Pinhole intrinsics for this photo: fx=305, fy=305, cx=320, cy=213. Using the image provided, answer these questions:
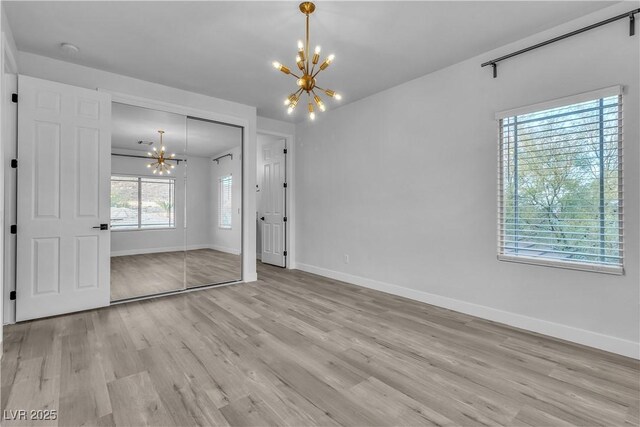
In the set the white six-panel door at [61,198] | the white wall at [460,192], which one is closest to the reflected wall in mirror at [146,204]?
the white six-panel door at [61,198]

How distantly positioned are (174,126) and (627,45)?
4.87 m

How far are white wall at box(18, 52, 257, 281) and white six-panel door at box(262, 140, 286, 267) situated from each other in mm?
1114

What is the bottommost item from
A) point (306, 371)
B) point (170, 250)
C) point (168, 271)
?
point (306, 371)

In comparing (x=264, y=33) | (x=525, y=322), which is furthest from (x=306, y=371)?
(x=264, y=33)

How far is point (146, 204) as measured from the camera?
4.19m

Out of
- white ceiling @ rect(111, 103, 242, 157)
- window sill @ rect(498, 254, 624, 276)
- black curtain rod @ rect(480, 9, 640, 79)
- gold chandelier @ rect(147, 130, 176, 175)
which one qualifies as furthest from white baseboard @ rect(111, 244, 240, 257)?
black curtain rod @ rect(480, 9, 640, 79)

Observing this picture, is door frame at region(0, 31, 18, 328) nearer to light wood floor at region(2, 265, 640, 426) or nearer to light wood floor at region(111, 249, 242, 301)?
light wood floor at region(2, 265, 640, 426)

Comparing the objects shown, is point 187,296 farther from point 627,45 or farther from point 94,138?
point 627,45

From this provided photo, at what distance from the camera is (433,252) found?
146 inches

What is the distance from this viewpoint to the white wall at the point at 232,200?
4.84 meters

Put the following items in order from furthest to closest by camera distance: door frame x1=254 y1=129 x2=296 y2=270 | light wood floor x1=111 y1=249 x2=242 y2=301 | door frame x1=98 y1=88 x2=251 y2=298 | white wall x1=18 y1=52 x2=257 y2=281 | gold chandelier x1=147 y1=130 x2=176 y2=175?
door frame x1=254 y1=129 x2=296 y2=270 → gold chandelier x1=147 y1=130 x2=176 y2=175 → light wood floor x1=111 y1=249 x2=242 y2=301 → door frame x1=98 y1=88 x2=251 y2=298 → white wall x1=18 y1=52 x2=257 y2=281

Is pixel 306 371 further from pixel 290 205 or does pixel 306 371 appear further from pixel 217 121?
pixel 290 205

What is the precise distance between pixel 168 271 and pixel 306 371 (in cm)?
327

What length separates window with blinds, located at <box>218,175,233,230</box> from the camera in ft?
15.9
